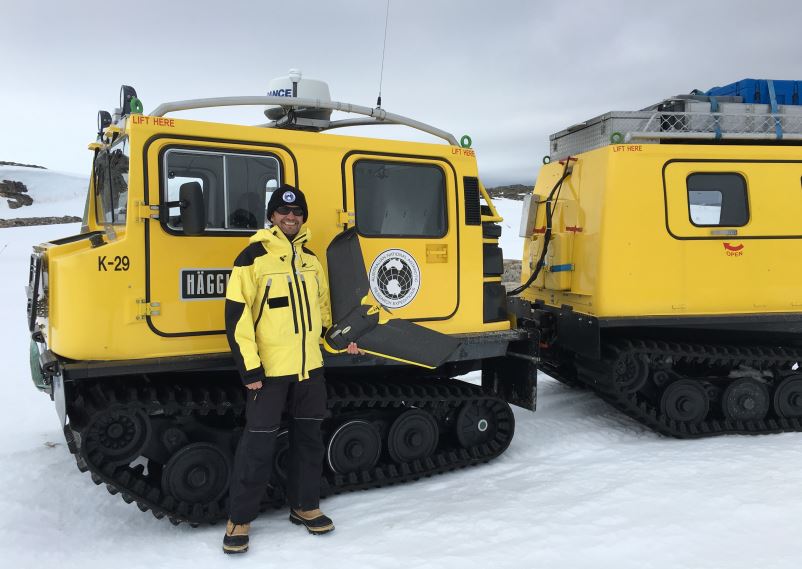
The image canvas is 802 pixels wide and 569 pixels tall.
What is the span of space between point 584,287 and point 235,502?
3625 mm

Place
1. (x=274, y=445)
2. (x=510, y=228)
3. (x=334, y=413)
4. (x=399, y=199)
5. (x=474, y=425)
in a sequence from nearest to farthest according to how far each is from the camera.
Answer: (x=274, y=445) → (x=334, y=413) → (x=399, y=199) → (x=474, y=425) → (x=510, y=228)

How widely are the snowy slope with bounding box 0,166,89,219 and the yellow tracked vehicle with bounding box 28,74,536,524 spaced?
25.4m

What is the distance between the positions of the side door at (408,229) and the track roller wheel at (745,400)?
2.94 m

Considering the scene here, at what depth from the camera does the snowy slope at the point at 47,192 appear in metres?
27.2

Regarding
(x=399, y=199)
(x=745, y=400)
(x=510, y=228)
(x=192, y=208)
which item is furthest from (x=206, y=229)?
(x=510, y=228)

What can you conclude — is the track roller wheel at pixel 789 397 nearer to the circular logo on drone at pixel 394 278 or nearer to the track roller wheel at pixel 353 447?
the circular logo on drone at pixel 394 278

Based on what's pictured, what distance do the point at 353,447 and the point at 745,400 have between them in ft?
12.4

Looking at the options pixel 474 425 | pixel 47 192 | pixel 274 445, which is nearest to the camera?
pixel 274 445

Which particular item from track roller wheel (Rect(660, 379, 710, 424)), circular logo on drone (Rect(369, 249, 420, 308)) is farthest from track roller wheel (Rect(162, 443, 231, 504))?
track roller wheel (Rect(660, 379, 710, 424))

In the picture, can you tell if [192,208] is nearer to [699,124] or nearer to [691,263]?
[691,263]

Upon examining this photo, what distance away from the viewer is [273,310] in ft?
12.4

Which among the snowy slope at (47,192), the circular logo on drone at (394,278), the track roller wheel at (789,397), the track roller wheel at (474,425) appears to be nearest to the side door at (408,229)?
the circular logo on drone at (394,278)

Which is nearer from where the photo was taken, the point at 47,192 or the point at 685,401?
the point at 685,401

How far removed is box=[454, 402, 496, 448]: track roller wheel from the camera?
5070mm
